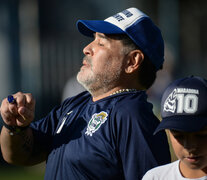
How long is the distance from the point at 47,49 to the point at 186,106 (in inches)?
287

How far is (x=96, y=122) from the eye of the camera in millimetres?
3096

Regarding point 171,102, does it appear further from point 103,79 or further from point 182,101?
point 103,79

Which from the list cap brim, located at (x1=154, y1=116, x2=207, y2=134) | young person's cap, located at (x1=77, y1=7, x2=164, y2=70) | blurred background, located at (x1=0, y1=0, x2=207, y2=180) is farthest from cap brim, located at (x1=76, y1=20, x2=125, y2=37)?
blurred background, located at (x1=0, y1=0, x2=207, y2=180)

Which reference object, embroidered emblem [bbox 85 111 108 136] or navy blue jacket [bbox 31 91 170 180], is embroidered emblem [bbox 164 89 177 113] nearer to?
navy blue jacket [bbox 31 91 170 180]

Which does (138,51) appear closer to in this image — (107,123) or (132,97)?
(132,97)

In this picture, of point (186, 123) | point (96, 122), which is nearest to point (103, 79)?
point (96, 122)

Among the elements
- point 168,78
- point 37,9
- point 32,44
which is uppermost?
point 37,9

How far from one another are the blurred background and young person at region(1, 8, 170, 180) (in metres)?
5.25

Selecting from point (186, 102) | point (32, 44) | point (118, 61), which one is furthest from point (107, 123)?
point (32, 44)

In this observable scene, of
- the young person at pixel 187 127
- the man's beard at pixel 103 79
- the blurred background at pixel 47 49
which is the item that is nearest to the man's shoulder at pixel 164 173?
the young person at pixel 187 127

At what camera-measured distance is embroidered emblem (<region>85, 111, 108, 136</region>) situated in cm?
307

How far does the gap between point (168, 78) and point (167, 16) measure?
1329 mm

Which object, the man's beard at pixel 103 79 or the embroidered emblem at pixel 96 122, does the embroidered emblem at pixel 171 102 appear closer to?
the embroidered emblem at pixel 96 122

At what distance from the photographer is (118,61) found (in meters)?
3.38
